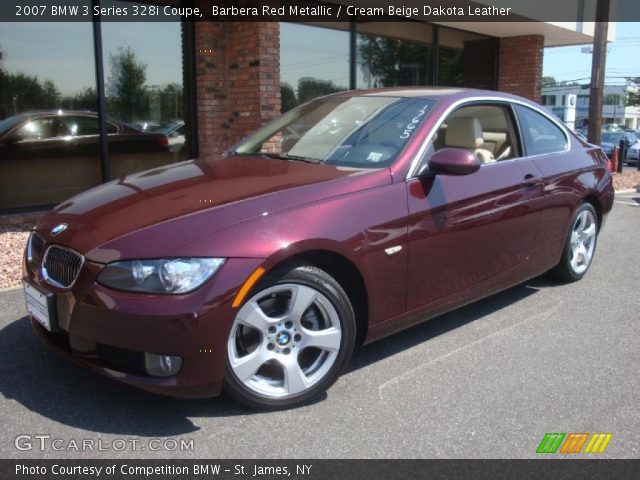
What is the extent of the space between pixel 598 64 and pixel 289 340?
1170cm

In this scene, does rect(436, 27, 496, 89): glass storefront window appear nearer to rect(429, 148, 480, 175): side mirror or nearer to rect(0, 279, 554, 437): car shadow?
rect(429, 148, 480, 175): side mirror

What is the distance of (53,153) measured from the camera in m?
Result: 7.55

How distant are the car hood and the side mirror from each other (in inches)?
12.0

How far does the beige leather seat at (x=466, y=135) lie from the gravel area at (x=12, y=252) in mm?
3564

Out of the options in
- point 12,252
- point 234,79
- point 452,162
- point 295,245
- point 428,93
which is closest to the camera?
point 295,245

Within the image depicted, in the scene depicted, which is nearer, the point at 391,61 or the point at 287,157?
the point at 287,157

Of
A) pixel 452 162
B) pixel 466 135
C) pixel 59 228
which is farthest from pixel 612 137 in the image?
pixel 59 228

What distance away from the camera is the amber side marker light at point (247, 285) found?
8.82 feet

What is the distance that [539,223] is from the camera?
4.37 meters

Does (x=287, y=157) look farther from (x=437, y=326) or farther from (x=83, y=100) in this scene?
(x=83, y=100)

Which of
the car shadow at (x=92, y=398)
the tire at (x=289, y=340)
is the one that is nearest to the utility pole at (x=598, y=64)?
the car shadow at (x=92, y=398)

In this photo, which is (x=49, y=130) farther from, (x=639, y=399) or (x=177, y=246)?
(x=639, y=399)

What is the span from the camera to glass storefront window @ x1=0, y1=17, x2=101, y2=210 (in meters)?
7.16
